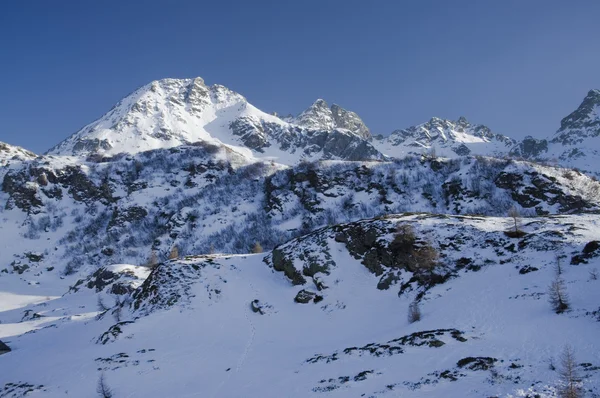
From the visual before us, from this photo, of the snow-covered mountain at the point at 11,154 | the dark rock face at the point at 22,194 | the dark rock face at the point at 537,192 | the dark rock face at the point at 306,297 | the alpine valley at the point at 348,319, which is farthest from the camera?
the snow-covered mountain at the point at 11,154

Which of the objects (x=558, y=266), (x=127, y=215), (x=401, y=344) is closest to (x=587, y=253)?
(x=558, y=266)

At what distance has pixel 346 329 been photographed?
31266mm

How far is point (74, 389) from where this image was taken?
2406 cm

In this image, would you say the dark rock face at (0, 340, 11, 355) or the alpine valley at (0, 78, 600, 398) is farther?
the dark rock face at (0, 340, 11, 355)

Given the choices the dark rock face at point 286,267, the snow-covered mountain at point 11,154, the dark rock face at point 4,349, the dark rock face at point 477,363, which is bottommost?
the dark rock face at point 477,363

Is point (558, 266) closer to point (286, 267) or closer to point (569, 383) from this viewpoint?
point (569, 383)

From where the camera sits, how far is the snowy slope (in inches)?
704

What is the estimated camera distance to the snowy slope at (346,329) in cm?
1789

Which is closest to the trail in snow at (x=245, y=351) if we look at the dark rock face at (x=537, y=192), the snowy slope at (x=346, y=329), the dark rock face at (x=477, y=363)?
the snowy slope at (x=346, y=329)

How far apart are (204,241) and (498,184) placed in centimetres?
10075

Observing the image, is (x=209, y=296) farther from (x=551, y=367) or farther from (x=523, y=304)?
(x=551, y=367)

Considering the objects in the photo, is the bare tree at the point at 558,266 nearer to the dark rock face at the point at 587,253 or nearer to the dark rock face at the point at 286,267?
the dark rock face at the point at 587,253

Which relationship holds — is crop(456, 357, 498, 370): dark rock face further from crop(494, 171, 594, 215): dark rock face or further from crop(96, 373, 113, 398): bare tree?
crop(494, 171, 594, 215): dark rock face

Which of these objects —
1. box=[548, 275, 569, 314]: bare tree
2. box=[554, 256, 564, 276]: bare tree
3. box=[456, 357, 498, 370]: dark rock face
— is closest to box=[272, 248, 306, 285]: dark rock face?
box=[554, 256, 564, 276]: bare tree
